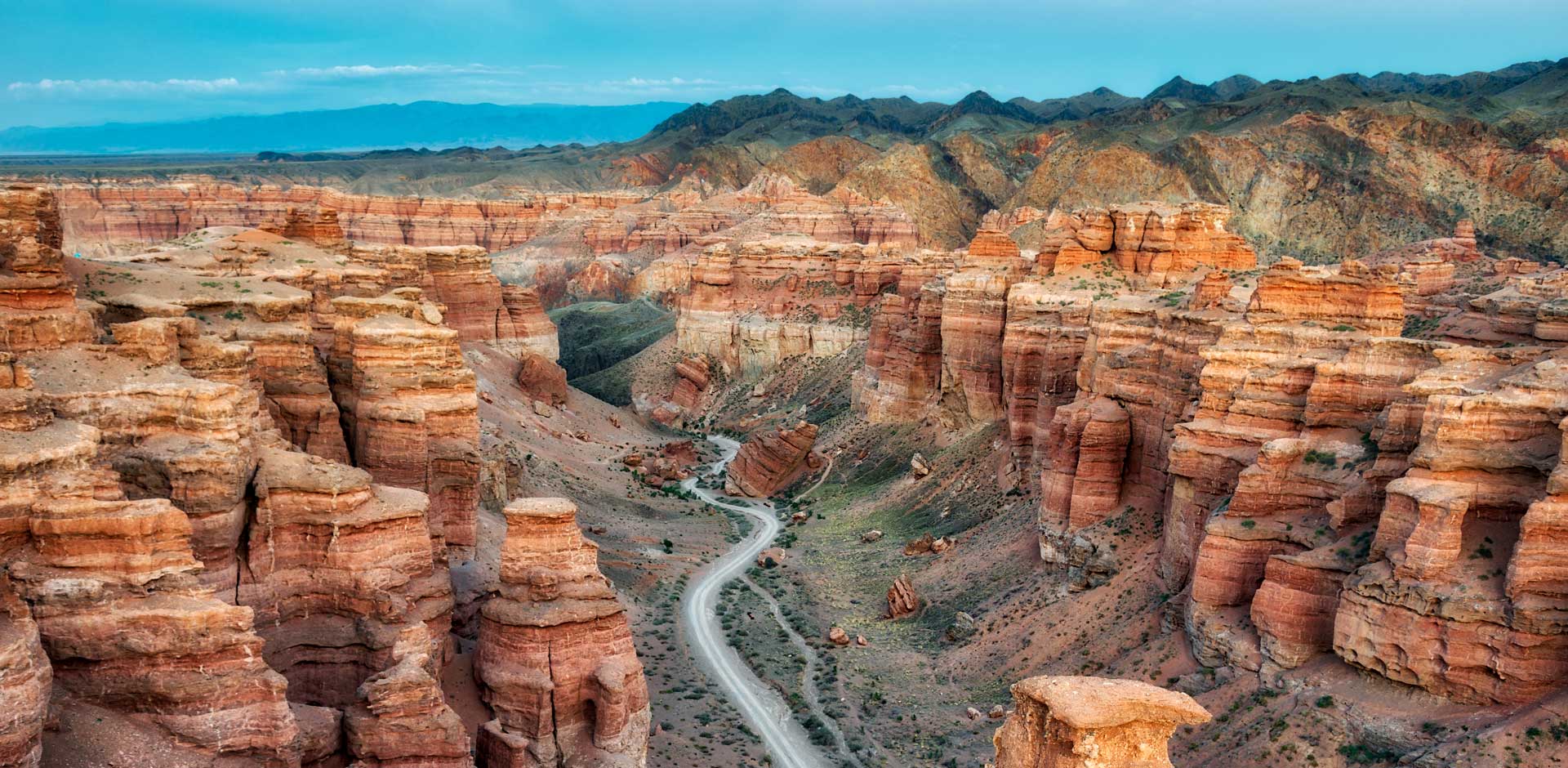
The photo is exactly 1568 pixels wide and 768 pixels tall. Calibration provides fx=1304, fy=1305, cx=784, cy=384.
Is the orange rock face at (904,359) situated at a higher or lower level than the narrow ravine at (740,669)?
higher

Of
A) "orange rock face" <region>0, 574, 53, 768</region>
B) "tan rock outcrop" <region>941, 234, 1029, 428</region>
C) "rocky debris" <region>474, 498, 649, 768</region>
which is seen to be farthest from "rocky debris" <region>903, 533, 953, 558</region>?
"orange rock face" <region>0, 574, 53, 768</region>

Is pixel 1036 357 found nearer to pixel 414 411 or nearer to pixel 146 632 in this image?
pixel 414 411

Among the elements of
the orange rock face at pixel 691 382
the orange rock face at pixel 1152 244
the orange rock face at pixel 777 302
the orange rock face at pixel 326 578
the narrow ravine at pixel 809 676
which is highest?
the orange rock face at pixel 1152 244

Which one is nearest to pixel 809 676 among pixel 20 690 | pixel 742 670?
pixel 742 670

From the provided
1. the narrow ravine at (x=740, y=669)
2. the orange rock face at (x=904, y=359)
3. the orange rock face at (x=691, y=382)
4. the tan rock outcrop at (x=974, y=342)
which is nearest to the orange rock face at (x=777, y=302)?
the orange rock face at (x=691, y=382)

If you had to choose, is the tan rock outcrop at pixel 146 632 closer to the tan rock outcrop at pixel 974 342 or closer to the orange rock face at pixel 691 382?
the tan rock outcrop at pixel 974 342
